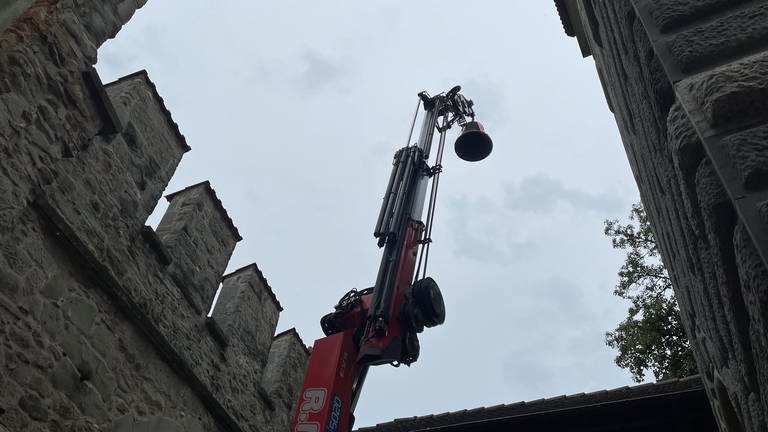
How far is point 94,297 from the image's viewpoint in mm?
4727

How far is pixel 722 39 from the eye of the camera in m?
1.51

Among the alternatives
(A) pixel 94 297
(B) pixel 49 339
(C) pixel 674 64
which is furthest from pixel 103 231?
(C) pixel 674 64

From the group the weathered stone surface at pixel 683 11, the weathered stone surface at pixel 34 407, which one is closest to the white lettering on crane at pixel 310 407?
the weathered stone surface at pixel 34 407

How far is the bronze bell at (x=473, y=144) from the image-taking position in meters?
7.78

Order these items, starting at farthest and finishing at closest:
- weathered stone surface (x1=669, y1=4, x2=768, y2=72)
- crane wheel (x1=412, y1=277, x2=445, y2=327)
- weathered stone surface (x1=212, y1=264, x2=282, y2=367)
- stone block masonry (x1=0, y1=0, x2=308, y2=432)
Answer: weathered stone surface (x1=212, y1=264, x2=282, y2=367), crane wheel (x1=412, y1=277, x2=445, y2=327), stone block masonry (x1=0, y1=0, x2=308, y2=432), weathered stone surface (x1=669, y1=4, x2=768, y2=72)

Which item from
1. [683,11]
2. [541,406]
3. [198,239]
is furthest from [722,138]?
[198,239]

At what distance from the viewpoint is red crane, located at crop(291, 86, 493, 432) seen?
17.1ft

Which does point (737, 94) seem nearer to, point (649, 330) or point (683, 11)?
point (683, 11)

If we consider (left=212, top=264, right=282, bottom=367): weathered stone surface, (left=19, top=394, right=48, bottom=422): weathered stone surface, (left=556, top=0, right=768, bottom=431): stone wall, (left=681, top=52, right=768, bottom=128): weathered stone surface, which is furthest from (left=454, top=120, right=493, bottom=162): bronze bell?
(left=681, top=52, right=768, bottom=128): weathered stone surface

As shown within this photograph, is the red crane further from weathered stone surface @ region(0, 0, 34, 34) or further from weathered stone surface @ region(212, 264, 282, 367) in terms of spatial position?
weathered stone surface @ region(0, 0, 34, 34)

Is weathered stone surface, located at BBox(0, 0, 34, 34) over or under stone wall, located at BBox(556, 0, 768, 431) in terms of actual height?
over

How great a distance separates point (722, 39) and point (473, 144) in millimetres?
6303

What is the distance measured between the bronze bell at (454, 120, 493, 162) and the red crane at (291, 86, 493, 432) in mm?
686

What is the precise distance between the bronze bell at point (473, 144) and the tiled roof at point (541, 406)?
3117 millimetres
